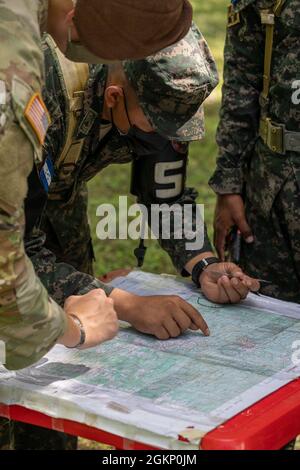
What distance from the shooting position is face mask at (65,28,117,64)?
2.31 meters

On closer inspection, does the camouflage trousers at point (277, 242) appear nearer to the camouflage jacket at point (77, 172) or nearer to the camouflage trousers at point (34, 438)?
the camouflage jacket at point (77, 172)

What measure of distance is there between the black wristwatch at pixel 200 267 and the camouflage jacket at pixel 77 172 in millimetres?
62

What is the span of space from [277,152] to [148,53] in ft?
4.15

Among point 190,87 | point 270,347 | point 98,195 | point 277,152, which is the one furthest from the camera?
point 98,195

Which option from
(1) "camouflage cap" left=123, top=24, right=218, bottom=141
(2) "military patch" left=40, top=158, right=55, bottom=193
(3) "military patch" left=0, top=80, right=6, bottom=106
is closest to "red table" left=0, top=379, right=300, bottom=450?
(2) "military patch" left=40, top=158, right=55, bottom=193

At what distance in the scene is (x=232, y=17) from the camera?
3574 millimetres

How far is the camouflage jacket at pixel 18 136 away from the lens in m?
1.98

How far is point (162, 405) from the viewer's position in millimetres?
2334

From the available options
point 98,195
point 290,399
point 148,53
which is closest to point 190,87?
point 148,53

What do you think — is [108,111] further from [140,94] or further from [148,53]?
[148,53]

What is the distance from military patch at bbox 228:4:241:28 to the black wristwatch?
35.8 inches

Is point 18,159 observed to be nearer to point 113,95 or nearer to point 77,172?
point 113,95

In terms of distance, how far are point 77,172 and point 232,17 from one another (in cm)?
86

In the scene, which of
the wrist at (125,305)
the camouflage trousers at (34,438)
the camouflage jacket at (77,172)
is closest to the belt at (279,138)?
the camouflage jacket at (77,172)
